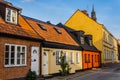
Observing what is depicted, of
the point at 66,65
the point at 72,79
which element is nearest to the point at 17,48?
the point at 72,79

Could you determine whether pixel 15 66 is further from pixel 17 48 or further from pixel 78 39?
pixel 78 39

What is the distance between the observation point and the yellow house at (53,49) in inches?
1004

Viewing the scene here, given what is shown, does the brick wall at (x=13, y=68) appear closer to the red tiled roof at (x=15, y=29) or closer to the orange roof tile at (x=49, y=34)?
the red tiled roof at (x=15, y=29)

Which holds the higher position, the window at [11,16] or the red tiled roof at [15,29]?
the window at [11,16]

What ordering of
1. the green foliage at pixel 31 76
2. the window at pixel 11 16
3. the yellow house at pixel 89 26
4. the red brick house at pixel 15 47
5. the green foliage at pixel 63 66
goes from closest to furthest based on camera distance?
the red brick house at pixel 15 47, the window at pixel 11 16, the green foliage at pixel 31 76, the green foliage at pixel 63 66, the yellow house at pixel 89 26

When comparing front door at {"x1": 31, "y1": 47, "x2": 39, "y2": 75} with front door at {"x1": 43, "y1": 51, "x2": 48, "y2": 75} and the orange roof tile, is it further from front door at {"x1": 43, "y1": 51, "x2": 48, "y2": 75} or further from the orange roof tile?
the orange roof tile

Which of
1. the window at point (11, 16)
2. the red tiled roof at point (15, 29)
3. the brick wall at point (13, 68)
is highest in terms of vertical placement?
the window at point (11, 16)

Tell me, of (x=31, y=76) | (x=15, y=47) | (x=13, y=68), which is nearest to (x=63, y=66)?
(x=31, y=76)

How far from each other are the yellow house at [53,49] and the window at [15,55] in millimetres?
3544

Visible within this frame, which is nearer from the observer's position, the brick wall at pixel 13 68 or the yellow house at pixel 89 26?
the brick wall at pixel 13 68

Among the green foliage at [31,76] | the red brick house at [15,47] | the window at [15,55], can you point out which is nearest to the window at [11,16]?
the red brick house at [15,47]

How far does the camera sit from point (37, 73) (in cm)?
2383

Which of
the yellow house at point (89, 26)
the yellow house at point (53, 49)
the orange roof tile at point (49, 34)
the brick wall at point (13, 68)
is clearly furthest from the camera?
the yellow house at point (89, 26)

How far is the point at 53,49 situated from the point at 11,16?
6.78 meters
